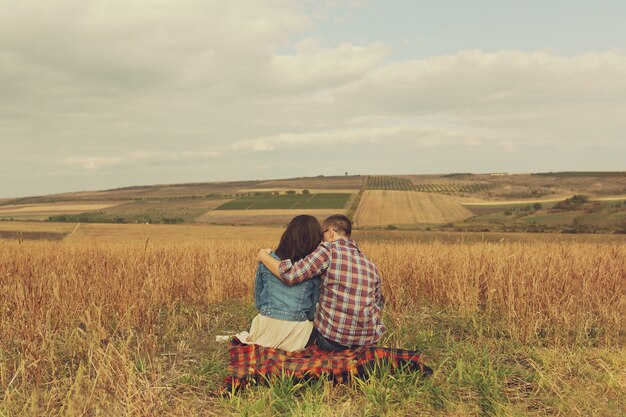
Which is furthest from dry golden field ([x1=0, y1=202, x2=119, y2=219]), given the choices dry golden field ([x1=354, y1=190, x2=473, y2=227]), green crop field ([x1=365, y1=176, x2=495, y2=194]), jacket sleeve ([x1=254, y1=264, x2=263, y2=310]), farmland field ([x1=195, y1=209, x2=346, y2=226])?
jacket sleeve ([x1=254, y1=264, x2=263, y2=310])

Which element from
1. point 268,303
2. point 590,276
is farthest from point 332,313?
point 590,276

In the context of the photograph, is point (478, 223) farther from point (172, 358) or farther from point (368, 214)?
point (172, 358)

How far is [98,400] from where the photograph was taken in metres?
3.44

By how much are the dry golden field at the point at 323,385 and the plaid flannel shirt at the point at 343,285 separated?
0.53 m

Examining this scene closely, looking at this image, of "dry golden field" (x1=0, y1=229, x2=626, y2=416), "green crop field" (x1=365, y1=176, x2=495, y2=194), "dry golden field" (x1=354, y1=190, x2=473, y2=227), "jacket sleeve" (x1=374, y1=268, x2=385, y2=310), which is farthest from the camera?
"green crop field" (x1=365, y1=176, x2=495, y2=194)

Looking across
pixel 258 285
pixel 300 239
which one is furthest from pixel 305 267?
pixel 258 285

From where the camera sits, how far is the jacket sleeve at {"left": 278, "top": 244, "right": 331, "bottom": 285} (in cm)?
391

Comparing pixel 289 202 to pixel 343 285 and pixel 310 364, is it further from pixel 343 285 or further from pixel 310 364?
pixel 310 364

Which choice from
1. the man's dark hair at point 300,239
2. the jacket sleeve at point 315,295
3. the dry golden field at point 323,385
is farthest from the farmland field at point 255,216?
the man's dark hair at point 300,239

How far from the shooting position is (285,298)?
4160 mm

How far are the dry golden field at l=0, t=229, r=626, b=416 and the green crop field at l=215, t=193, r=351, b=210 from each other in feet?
149

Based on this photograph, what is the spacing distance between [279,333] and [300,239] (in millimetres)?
949

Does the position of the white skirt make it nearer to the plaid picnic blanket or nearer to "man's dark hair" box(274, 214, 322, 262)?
the plaid picnic blanket

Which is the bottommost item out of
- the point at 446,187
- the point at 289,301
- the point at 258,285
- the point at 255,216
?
the point at 255,216
